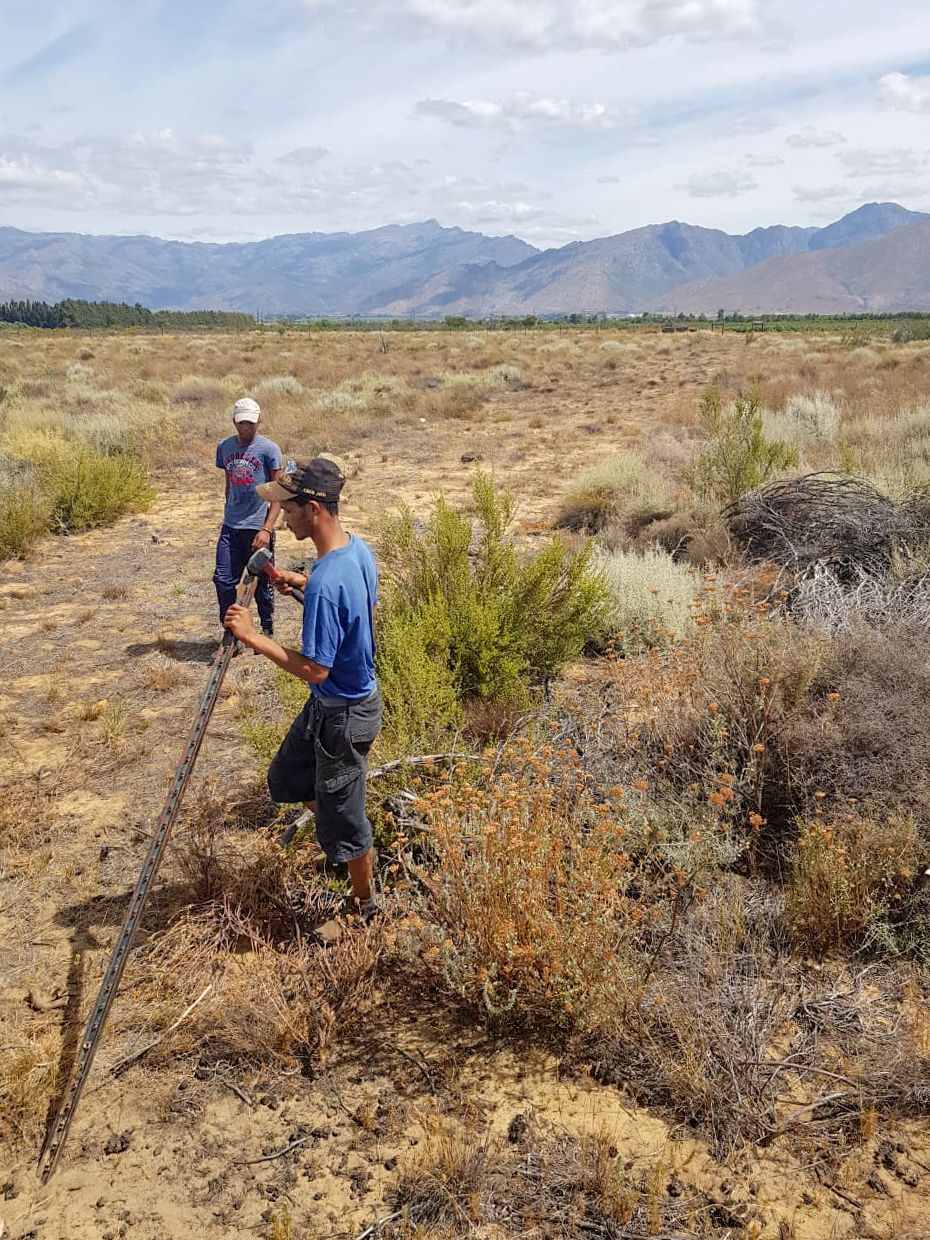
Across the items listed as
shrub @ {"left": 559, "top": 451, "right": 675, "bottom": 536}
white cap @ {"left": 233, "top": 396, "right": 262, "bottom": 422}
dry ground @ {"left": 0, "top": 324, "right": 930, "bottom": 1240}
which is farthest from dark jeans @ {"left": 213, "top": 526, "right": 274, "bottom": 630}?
shrub @ {"left": 559, "top": 451, "right": 675, "bottom": 536}

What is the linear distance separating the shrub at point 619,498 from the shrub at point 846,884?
A: 19.6ft

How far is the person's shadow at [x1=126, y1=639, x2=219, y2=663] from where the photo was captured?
6.09 m

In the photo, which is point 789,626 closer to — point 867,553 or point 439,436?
point 867,553

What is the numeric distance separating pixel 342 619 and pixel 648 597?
383 centimetres

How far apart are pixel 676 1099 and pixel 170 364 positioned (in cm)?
2817

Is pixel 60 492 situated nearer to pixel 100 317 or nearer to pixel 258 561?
pixel 258 561

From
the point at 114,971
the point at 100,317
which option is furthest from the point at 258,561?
the point at 100,317

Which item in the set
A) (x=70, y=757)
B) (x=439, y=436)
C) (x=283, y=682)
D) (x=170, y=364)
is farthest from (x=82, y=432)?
(x=170, y=364)

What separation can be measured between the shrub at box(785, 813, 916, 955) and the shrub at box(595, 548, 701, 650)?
2.51 meters

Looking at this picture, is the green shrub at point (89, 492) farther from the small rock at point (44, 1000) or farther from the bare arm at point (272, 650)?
the bare arm at point (272, 650)

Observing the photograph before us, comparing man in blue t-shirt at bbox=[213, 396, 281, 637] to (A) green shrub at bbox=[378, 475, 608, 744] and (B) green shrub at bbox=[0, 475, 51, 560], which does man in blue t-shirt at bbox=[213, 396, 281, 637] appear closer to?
(A) green shrub at bbox=[378, 475, 608, 744]

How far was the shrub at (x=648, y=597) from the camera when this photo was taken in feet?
18.4

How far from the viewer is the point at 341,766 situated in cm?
288

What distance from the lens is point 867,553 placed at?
602cm
